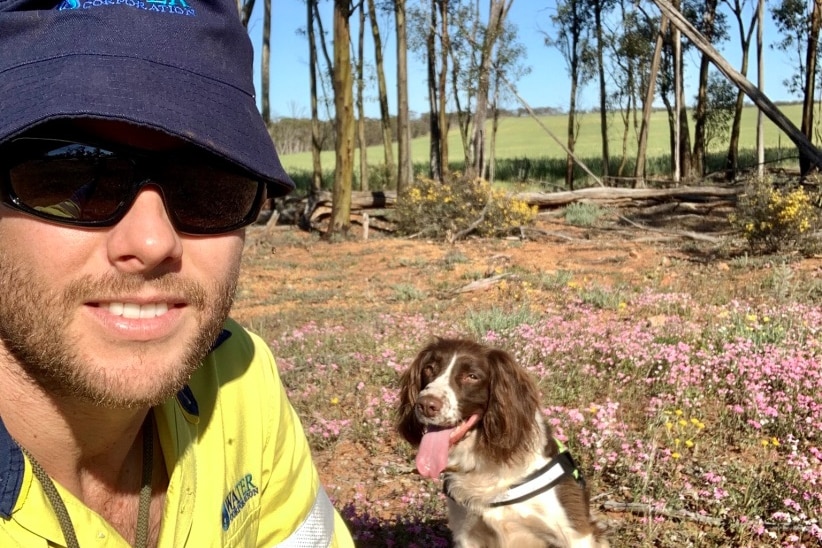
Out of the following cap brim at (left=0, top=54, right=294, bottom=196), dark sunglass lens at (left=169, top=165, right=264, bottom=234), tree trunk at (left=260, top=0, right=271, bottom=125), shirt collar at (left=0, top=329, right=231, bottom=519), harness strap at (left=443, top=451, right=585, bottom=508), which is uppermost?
tree trunk at (left=260, top=0, right=271, bottom=125)

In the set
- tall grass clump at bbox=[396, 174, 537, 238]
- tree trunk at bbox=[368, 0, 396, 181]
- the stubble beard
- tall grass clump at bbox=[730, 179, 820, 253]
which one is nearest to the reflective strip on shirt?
the stubble beard

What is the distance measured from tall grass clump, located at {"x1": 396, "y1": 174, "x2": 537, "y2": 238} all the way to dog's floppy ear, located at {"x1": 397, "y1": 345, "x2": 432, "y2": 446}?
42.9 ft

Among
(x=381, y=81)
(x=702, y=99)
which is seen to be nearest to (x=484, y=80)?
(x=381, y=81)

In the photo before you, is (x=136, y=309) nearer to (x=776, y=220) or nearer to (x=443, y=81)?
(x=776, y=220)

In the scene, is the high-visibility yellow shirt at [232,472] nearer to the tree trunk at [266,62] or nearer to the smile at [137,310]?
the smile at [137,310]

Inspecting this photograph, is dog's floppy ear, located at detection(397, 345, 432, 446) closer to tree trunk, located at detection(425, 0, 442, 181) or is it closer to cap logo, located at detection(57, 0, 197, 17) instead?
cap logo, located at detection(57, 0, 197, 17)

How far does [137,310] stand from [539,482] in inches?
110

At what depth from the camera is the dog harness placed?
3664mm

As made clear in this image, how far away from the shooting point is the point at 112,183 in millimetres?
1366

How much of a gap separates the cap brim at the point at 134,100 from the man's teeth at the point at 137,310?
33 cm

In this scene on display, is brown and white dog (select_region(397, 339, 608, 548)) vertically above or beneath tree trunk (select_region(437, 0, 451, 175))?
beneath

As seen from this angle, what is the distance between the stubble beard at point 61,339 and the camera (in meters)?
1.30

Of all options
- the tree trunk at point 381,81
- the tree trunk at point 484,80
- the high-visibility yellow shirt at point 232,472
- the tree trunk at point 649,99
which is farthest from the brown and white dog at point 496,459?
the tree trunk at point 381,81

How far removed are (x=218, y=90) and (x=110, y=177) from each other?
27 cm
